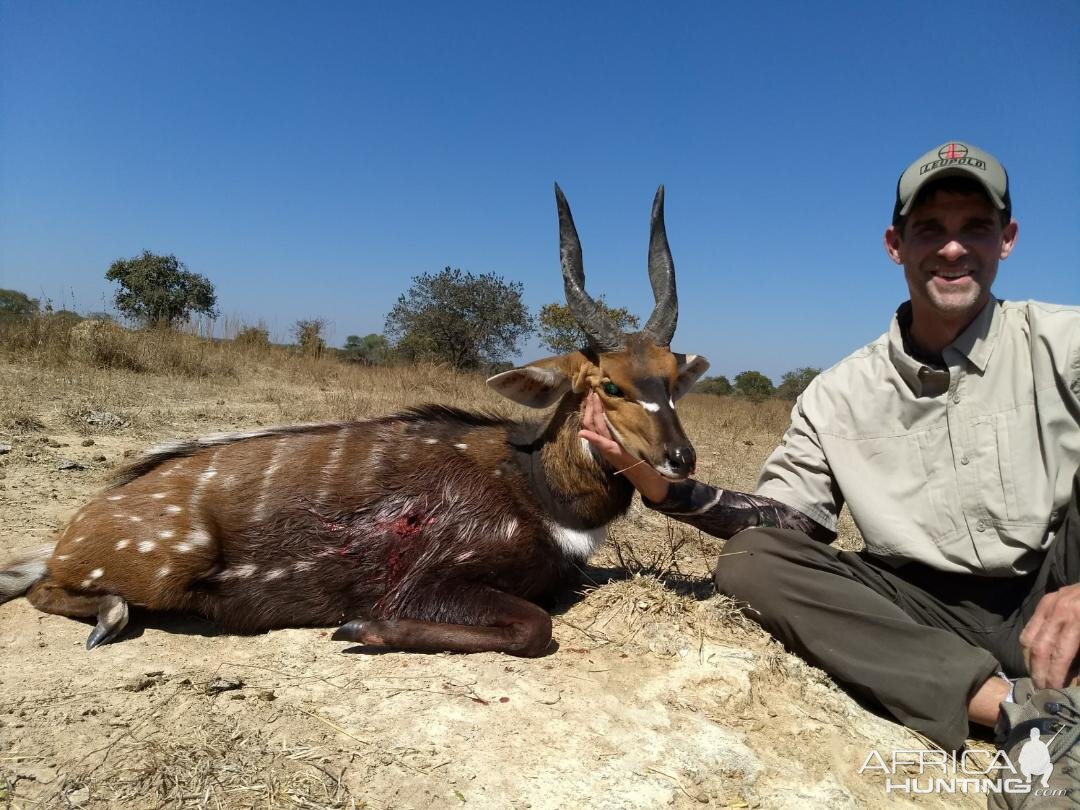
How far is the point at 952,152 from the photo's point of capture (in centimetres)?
321

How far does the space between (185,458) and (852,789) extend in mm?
3887

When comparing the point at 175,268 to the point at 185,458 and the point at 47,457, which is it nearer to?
the point at 47,457

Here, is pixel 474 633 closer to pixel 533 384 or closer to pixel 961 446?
pixel 533 384

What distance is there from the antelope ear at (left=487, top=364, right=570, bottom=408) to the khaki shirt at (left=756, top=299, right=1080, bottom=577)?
137 cm

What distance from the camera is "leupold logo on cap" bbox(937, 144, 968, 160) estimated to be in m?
3.19

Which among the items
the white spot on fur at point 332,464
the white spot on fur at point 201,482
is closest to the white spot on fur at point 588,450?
the white spot on fur at point 332,464

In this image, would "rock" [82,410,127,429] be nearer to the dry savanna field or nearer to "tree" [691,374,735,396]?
the dry savanna field

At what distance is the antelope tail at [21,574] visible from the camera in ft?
12.4

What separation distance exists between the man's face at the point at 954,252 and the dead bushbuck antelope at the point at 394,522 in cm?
134

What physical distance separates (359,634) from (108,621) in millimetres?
1285

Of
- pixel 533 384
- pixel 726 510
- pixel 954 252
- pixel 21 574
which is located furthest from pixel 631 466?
pixel 21 574

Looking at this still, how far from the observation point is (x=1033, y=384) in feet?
10.0

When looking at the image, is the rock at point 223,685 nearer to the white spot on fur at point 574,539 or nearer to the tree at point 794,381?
the white spot on fur at point 574,539

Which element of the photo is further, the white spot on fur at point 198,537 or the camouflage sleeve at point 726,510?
the white spot on fur at point 198,537
